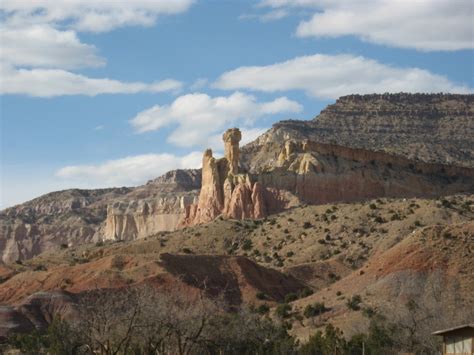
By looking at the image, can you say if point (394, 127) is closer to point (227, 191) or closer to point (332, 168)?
point (332, 168)

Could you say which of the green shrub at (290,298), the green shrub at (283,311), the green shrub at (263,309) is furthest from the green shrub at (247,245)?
the green shrub at (283,311)

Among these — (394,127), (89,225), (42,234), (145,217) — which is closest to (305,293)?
(145,217)

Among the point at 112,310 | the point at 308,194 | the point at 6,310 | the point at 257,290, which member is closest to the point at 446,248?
the point at 257,290

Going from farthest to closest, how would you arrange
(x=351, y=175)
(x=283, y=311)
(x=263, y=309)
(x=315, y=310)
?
(x=351, y=175), (x=263, y=309), (x=283, y=311), (x=315, y=310)

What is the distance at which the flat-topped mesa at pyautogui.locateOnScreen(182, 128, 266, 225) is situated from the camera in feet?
399

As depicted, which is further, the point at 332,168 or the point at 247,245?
the point at 332,168

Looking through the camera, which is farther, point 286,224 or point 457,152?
point 457,152

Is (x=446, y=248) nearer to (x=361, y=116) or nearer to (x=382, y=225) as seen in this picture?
(x=382, y=225)

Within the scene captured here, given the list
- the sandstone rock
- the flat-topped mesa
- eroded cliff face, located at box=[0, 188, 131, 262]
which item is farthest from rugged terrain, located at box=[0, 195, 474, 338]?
eroded cliff face, located at box=[0, 188, 131, 262]

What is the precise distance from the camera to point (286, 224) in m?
108

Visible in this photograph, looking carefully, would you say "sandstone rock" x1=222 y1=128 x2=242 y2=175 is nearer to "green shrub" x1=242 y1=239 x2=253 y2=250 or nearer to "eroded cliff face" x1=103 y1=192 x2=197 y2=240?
"green shrub" x1=242 y1=239 x2=253 y2=250

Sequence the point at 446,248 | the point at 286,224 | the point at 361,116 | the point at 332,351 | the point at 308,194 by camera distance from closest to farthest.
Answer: the point at 332,351
the point at 446,248
the point at 286,224
the point at 308,194
the point at 361,116

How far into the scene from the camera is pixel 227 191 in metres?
126

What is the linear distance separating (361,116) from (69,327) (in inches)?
4895
